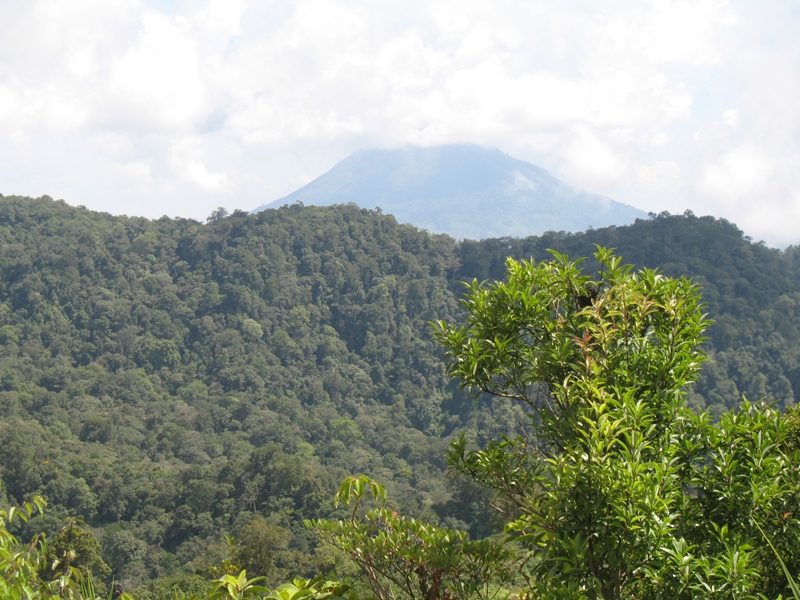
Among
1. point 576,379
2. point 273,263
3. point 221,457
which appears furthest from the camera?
point 273,263

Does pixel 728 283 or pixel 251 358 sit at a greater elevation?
pixel 728 283

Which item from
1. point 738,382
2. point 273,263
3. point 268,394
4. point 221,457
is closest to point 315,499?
point 221,457

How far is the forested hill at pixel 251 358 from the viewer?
26.3m

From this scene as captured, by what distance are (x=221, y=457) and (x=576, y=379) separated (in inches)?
1346

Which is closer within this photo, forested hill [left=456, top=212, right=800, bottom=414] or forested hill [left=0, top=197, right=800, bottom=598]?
forested hill [left=0, top=197, right=800, bottom=598]

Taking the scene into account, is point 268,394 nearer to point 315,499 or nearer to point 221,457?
point 221,457

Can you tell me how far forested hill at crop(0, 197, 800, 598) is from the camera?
26.3 meters

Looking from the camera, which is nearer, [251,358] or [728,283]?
[728,283]

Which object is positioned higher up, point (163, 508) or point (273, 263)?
point (273, 263)

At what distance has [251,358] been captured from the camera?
146 ft

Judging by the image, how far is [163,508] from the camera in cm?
2653

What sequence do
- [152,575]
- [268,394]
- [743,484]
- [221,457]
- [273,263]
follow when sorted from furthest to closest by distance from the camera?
[273,263], [268,394], [221,457], [152,575], [743,484]

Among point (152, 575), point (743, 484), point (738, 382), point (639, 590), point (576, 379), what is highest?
point (576, 379)

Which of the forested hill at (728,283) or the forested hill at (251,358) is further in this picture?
the forested hill at (728,283)
